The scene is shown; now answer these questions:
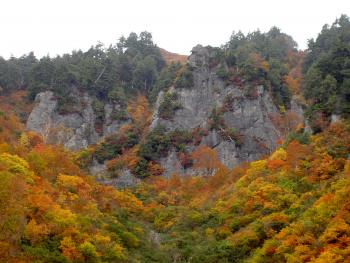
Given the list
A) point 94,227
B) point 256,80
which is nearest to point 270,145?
point 256,80

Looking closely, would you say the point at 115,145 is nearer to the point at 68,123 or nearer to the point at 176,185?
the point at 68,123

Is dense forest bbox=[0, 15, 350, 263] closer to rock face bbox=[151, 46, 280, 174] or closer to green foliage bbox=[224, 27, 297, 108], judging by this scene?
green foliage bbox=[224, 27, 297, 108]

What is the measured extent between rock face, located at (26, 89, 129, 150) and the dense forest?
1574mm

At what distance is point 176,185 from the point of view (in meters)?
62.2

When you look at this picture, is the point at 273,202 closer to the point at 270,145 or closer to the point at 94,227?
Answer: the point at 94,227

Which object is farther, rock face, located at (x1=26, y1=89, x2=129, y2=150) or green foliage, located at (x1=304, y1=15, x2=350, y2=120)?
rock face, located at (x1=26, y1=89, x2=129, y2=150)

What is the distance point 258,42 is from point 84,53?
1351 inches

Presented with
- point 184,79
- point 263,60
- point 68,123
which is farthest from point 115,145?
point 263,60

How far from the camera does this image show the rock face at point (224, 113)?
70938 mm

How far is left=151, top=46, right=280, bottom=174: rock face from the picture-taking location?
70938 millimetres

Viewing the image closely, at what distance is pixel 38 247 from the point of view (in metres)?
30.3

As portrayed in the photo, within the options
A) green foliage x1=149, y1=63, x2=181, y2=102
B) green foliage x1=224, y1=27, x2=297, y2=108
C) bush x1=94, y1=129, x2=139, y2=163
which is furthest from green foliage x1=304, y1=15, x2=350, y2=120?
green foliage x1=149, y1=63, x2=181, y2=102

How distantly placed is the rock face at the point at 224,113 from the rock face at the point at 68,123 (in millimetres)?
9770

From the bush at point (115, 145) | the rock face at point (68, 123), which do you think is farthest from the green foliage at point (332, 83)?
the rock face at point (68, 123)
